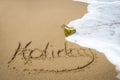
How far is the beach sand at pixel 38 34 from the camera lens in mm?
2906

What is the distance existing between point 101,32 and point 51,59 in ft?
4.76

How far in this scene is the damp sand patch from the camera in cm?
307

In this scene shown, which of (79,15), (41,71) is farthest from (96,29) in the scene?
(41,71)

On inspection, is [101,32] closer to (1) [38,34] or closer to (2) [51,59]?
(1) [38,34]

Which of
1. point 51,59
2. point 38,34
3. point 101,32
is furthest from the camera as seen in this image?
point 101,32

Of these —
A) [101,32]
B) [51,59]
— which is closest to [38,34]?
[51,59]

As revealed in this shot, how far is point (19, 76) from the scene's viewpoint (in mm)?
2891

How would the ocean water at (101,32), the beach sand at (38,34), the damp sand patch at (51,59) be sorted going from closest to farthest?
1. the beach sand at (38,34)
2. the damp sand patch at (51,59)
3. the ocean water at (101,32)

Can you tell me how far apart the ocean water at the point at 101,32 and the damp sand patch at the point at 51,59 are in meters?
0.28

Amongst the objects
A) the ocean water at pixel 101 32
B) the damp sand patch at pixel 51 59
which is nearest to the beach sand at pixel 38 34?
the damp sand patch at pixel 51 59

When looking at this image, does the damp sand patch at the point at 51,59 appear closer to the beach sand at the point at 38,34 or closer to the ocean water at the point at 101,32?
the beach sand at the point at 38,34

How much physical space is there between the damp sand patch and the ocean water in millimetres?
283

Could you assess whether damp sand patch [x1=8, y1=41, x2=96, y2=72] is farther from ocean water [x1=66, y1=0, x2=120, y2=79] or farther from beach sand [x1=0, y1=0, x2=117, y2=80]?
ocean water [x1=66, y1=0, x2=120, y2=79]

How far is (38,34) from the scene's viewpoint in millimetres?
4066
